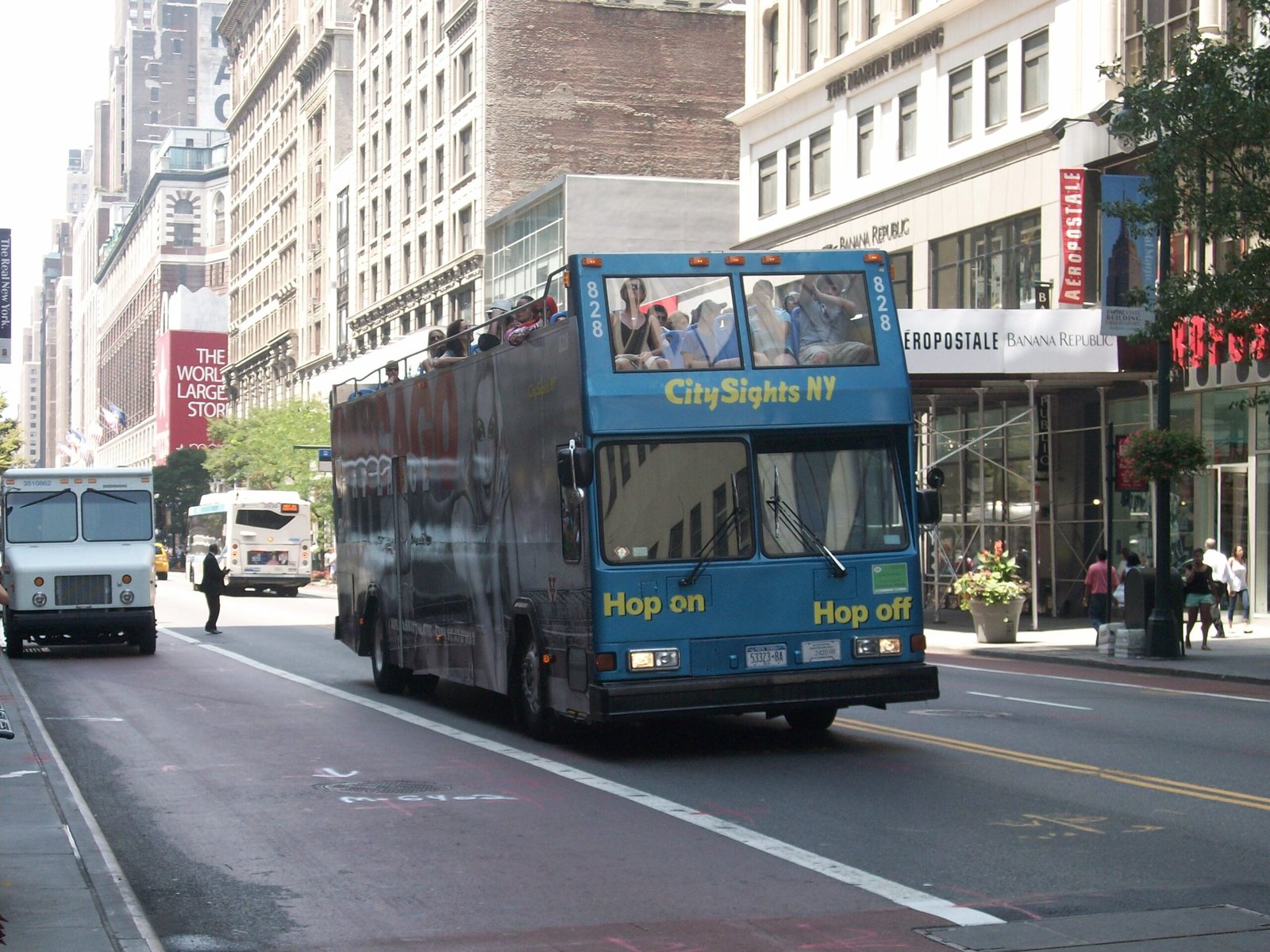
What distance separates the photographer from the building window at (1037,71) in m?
37.6

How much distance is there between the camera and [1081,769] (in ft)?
40.8

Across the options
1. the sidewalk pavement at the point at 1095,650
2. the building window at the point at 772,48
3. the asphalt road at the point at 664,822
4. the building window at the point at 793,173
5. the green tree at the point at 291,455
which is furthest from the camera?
the green tree at the point at 291,455

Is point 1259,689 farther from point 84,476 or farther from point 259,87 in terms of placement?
point 259,87

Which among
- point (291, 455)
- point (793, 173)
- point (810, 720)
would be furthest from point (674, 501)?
point (291, 455)

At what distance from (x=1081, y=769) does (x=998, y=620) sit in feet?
57.2

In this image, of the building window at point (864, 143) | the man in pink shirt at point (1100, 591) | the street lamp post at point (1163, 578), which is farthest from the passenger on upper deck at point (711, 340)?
the building window at point (864, 143)

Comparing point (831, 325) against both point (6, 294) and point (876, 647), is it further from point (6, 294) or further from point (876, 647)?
point (6, 294)

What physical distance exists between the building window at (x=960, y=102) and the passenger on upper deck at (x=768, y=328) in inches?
1127

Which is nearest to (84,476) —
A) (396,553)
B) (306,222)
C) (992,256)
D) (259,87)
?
(396,553)

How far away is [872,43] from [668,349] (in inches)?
1296

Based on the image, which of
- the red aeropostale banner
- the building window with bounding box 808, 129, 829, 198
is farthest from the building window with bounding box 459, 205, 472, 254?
the red aeropostale banner

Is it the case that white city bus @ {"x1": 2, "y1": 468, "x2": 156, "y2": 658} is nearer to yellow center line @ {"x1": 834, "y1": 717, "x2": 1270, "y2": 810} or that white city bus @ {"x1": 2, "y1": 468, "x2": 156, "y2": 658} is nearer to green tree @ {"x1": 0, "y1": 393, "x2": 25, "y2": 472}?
yellow center line @ {"x1": 834, "y1": 717, "x2": 1270, "y2": 810}

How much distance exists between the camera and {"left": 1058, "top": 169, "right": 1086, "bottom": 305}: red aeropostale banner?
34.8 m

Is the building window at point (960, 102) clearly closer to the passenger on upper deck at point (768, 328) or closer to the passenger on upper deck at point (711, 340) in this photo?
the passenger on upper deck at point (768, 328)
